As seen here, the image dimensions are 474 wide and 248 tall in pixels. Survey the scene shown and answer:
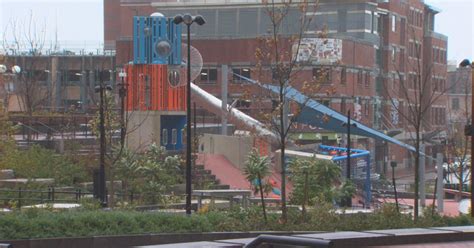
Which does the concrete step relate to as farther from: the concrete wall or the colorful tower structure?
the concrete wall

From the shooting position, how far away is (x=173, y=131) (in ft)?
157

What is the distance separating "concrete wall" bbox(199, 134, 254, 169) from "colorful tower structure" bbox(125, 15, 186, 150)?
82.8 inches

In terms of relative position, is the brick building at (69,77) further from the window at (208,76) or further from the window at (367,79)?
the window at (367,79)

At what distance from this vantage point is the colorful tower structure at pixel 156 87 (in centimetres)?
4562

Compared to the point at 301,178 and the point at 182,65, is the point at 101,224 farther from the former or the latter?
the point at 182,65

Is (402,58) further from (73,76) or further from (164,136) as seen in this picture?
(164,136)

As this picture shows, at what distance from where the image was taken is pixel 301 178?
2636 centimetres

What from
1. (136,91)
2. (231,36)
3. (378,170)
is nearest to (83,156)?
(136,91)

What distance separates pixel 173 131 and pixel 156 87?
126 inches

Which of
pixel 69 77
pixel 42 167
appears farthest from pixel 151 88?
pixel 69 77

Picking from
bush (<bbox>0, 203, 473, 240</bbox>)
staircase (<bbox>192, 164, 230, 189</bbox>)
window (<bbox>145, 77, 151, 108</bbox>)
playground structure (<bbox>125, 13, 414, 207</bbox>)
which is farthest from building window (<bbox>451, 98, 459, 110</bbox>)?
bush (<bbox>0, 203, 473, 240</bbox>)

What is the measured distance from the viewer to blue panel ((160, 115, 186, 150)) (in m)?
47.2

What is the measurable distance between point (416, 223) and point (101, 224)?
23.8 ft

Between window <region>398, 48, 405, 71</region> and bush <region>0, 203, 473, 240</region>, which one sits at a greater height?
window <region>398, 48, 405, 71</region>
